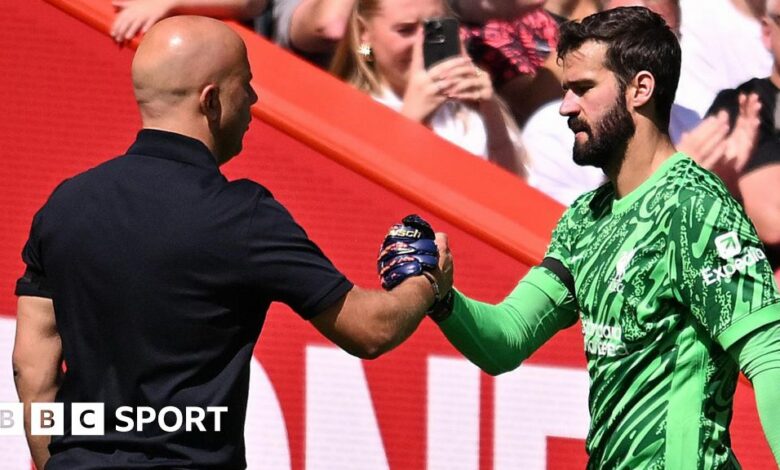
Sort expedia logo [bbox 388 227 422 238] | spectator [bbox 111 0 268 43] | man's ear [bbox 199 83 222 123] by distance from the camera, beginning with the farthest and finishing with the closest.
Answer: spectator [bbox 111 0 268 43]
expedia logo [bbox 388 227 422 238]
man's ear [bbox 199 83 222 123]

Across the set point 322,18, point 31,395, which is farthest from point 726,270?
point 322,18

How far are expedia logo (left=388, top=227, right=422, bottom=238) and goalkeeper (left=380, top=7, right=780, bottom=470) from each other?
172mm

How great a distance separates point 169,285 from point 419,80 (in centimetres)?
201

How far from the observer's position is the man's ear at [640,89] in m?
2.93

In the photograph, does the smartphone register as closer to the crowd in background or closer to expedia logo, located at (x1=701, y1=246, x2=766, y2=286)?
the crowd in background

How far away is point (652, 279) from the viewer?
2787 mm

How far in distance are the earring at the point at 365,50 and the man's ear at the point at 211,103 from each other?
5.82 ft

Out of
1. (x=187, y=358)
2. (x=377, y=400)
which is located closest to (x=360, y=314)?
(x=187, y=358)

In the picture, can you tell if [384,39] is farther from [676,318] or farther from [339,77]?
[676,318]

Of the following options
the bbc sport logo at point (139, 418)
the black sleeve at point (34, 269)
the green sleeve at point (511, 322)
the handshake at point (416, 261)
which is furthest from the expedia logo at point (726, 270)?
the black sleeve at point (34, 269)

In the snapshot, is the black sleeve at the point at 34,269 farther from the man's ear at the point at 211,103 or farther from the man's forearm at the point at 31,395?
the man's ear at the point at 211,103

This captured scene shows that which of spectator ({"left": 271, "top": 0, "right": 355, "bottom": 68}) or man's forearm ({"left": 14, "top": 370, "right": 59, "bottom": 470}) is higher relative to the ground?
spectator ({"left": 271, "top": 0, "right": 355, "bottom": 68})

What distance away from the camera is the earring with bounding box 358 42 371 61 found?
4.50 meters

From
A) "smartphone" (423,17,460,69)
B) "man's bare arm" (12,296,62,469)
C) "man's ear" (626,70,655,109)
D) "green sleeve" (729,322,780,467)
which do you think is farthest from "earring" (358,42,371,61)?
"green sleeve" (729,322,780,467)
